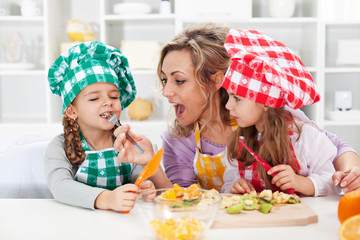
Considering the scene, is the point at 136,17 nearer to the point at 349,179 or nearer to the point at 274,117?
the point at 274,117

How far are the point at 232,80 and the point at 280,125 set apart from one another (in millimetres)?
215

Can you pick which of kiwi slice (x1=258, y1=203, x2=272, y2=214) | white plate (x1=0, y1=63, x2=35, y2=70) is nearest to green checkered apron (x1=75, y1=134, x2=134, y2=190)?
kiwi slice (x1=258, y1=203, x2=272, y2=214)

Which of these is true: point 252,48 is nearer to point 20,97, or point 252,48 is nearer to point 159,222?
point 159,222

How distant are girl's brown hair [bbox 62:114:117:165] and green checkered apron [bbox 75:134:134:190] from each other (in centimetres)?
2

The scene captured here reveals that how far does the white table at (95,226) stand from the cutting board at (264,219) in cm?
1

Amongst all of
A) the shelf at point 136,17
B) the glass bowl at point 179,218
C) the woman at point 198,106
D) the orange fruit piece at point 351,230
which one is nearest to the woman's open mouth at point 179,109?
the woman at point 198,106

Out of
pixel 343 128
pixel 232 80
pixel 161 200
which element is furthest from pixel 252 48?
pixel 343 128

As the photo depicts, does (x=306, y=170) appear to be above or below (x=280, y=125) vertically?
below

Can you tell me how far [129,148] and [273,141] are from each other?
0.43m

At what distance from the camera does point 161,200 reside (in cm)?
83

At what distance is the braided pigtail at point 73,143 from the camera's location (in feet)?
4.01

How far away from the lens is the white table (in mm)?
786

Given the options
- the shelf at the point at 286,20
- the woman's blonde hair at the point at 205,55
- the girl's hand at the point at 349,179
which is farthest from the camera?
the shelf at the point at 286,20

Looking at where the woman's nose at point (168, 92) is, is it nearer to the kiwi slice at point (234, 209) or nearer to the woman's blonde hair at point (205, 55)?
the woman's blonde hair at point (205, 55)
